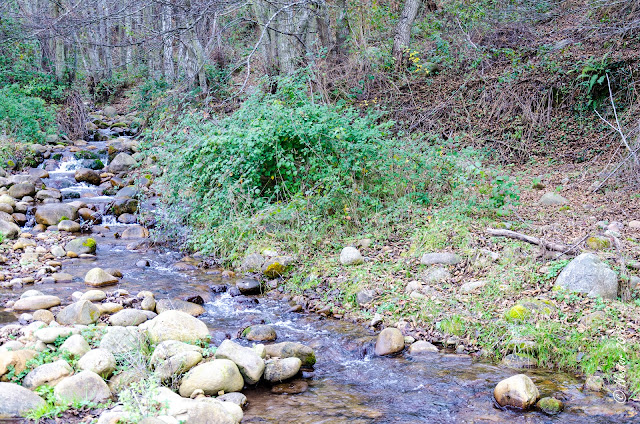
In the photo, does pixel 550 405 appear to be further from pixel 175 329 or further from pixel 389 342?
pixel 175 329

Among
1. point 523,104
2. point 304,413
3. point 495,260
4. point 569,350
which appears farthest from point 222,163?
point 523,104

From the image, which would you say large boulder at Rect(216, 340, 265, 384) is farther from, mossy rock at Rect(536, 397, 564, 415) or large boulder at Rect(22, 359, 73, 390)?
mossy rock at Rect(536, 397, 564, 415)

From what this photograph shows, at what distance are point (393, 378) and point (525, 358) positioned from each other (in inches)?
46.0

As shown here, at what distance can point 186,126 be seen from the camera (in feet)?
Result: 29.7

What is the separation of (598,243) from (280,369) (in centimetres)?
387

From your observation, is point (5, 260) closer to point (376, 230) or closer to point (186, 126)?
point (186, 126)

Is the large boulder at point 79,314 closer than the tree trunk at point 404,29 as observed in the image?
Yes

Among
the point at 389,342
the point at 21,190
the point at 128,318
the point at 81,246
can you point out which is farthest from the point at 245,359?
the point at 21,190

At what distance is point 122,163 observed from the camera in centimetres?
1247

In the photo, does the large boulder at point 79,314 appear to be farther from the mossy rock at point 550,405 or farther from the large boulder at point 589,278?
the large boulder at point 589,278

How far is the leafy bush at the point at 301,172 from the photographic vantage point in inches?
291

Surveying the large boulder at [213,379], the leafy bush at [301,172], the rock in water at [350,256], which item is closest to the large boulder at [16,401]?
the large boulder at [213,379]

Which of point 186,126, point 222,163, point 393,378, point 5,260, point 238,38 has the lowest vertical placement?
point 393,378

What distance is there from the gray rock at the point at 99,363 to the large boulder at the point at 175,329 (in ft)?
1.66
